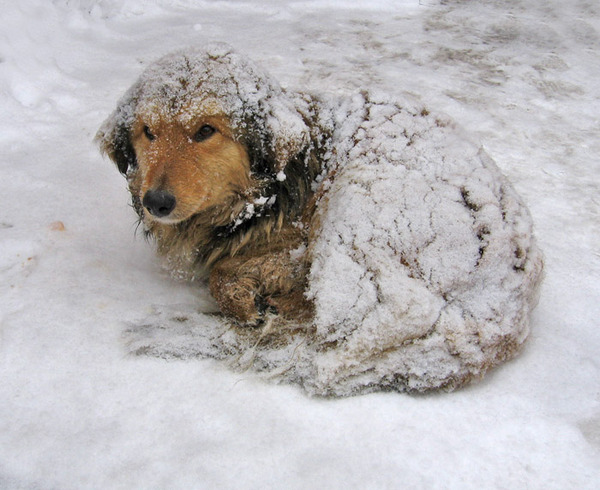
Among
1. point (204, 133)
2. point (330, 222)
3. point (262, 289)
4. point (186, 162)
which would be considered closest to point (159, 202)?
point (186, 162)

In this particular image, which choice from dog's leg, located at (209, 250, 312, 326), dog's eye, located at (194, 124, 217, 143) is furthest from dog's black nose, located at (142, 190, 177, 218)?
dog's leg, located at (209, 250, 312, 326)

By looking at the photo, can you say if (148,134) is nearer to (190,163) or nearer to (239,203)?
(190,163)

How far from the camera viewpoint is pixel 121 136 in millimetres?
2496

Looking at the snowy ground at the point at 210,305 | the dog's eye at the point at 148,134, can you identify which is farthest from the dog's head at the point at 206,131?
the snowy ground at the point at 210,305

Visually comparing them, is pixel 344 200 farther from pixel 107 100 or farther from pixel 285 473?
pixel 107 100

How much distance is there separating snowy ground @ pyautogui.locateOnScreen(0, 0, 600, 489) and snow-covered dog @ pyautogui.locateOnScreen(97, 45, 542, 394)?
7.5 inches

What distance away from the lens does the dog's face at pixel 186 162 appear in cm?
209

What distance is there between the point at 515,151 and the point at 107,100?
10.3 ft

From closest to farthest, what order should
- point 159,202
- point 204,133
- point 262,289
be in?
point 159,202, point 204,133, point 262,289

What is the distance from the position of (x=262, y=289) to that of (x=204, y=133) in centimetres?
74

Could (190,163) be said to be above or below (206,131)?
below

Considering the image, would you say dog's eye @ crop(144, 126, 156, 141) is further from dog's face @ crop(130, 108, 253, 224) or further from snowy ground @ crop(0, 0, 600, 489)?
snowy ground @ crop(0, 0, 600, 489)

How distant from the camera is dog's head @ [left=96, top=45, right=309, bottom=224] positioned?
2133mm

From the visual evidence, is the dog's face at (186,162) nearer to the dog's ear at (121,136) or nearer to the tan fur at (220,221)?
the tan fur at (220,221)
